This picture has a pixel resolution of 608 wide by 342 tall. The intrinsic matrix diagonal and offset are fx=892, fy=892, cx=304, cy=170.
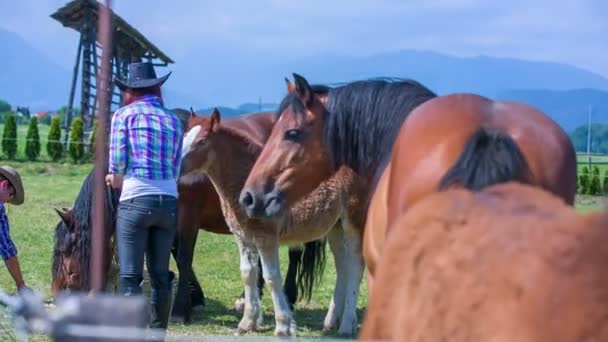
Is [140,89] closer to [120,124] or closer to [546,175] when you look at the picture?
[120,124]

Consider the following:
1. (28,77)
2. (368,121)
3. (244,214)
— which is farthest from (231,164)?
(28,77)

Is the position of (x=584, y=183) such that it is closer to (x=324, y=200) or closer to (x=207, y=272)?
(x=207, y=272)

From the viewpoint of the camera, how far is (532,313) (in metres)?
2.04

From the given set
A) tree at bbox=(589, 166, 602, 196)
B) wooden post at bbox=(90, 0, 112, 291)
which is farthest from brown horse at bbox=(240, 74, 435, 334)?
tree at bbox=(589, 166, 602, 196)

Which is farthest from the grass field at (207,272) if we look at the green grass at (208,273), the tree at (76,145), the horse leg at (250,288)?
the tree at (76,145)

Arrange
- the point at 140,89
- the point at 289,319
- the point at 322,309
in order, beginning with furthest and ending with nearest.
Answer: the point at 322,309 → the point at 289,319 → the point at 140,89

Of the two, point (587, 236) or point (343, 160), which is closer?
point (587, 236)

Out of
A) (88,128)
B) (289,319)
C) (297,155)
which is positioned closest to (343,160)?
(297,155)

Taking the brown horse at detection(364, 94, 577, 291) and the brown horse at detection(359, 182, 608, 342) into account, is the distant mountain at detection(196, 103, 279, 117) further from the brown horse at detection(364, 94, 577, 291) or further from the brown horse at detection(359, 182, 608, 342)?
the brown horse at detection(359, 182, 608, 342)

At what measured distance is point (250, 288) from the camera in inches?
289

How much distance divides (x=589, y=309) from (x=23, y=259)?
9247mm

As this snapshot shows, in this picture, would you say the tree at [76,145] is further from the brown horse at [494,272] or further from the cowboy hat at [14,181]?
the brown horse at [494,272]

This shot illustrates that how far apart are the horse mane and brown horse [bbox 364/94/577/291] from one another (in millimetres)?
803

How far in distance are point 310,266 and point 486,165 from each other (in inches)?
228
